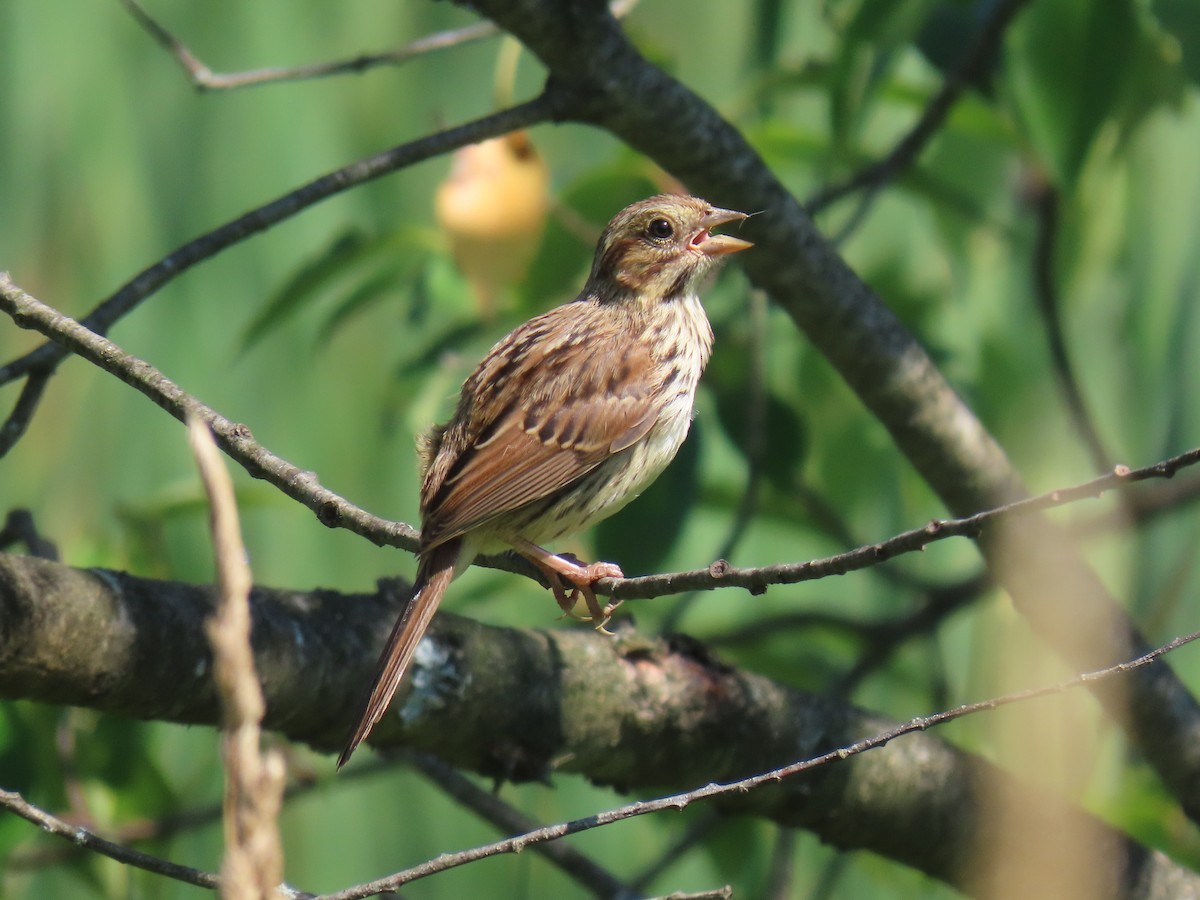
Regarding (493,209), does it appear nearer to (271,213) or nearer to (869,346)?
(271,213)

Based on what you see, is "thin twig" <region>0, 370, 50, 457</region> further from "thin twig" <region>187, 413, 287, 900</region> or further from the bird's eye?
"thin twig" <region>187, 413, 287, 900</region>

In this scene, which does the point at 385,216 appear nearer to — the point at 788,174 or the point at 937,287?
the point at 788,174

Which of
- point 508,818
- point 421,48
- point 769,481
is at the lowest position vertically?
point 508,818

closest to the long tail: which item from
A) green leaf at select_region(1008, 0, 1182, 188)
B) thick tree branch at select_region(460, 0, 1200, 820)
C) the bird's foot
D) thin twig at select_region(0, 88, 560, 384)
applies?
the bird's foot

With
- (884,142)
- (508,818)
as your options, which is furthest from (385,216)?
(508,818)

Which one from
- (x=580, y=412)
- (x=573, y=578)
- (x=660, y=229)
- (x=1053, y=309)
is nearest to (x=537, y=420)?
(x=580, y=412)

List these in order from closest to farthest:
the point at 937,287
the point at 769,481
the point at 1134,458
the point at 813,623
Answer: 1. the point at 769,481
2. the point at 813,623
3. the point at 937,287
4. the point at 1134,458

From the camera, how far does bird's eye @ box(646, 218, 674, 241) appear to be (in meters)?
2.68

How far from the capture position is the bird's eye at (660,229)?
8.80 ft

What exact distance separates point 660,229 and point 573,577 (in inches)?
33.2

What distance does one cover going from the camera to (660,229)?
270cm

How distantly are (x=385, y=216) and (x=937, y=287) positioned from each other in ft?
5.22

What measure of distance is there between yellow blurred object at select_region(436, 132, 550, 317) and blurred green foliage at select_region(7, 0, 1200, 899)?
0.61 ft

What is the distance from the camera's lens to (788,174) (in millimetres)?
3830
